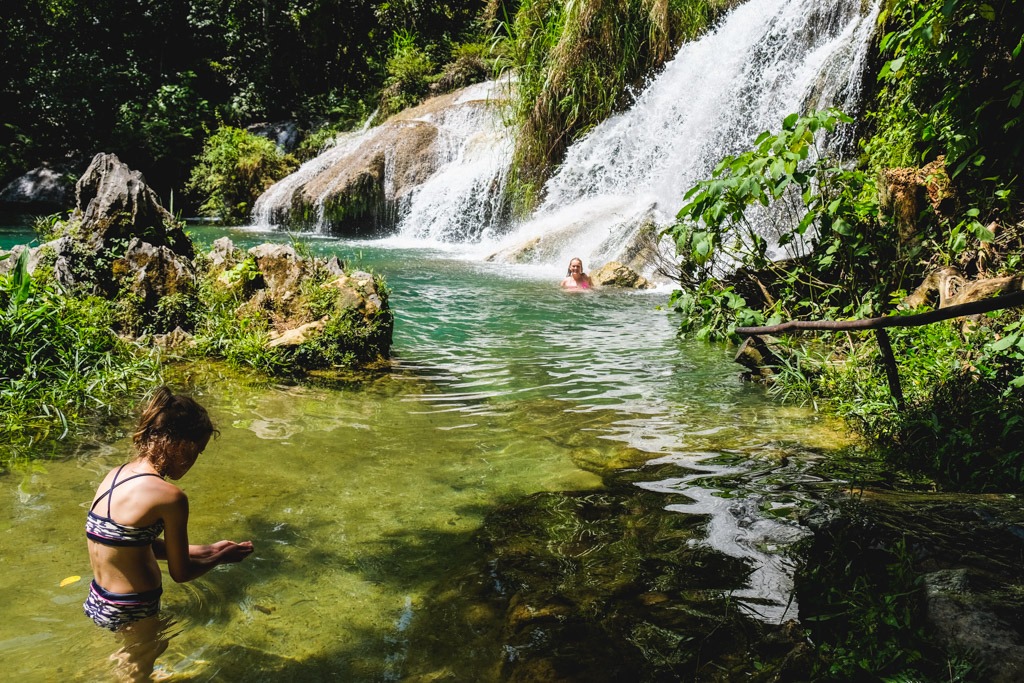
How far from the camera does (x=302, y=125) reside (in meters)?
25.2

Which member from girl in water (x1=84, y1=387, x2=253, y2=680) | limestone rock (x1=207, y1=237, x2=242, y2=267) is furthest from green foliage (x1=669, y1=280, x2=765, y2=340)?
limestone rock (x1=207, y1=237, x2=242, y2=267)

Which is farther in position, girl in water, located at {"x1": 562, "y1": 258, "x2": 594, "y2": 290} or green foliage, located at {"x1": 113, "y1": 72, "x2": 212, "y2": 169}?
green foliage, located at {"x1": 113, "y1": 72, "x2": 212, "y2": 169}

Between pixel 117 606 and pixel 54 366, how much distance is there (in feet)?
11.0

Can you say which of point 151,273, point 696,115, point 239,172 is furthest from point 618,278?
point 239,172

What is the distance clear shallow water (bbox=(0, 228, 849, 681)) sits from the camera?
2600 mm

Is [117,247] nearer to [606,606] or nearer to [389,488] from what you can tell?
[389,488]

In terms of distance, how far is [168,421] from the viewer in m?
2.47

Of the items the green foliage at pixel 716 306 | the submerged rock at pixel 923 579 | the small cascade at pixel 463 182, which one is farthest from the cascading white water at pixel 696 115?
the submerged rock at pixel 923 579

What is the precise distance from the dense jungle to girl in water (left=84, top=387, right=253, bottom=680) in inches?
5.0

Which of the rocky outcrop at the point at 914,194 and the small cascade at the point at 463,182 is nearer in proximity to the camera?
the rocky outcrop at the point at 914,194

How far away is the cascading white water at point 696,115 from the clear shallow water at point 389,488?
5870mm

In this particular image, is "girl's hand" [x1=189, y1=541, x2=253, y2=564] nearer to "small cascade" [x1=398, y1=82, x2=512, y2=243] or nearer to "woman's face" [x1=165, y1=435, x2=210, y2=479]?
"woman's face" [x1=165, y1=435, x2=210, y2=479]

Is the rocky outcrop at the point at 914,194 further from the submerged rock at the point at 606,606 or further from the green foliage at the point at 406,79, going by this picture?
the green foliage at the point at 406,79

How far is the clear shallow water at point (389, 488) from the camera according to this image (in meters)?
2.60
